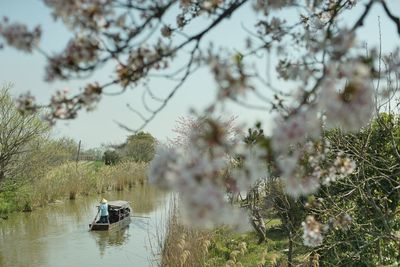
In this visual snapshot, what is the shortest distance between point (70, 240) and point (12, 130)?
3508 millimetres

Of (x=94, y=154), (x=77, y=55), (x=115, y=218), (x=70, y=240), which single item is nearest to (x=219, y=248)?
(x=70, y=240)

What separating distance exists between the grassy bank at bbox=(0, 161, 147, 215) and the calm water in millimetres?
515

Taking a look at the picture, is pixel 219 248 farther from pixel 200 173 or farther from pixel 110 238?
pixel 200 173

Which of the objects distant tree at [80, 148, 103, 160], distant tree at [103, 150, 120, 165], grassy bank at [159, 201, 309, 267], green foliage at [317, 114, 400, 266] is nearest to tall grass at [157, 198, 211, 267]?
grassy bank at [159, 201, 309, 267]

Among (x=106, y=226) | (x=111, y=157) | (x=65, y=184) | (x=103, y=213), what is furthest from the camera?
(x=111, y=157)

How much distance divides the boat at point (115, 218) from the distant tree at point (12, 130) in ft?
9.65

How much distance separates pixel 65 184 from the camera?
2094cm

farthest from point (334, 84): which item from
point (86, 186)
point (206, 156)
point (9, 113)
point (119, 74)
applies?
point (86, 186)

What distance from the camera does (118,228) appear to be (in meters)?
14.4

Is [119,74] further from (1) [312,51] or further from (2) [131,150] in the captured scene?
(2) [131,150]

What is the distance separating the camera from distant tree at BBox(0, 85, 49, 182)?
14.0 m

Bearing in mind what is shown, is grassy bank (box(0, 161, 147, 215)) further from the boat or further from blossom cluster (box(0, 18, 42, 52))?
blossom cluster (box(0, 18, 42, 52))

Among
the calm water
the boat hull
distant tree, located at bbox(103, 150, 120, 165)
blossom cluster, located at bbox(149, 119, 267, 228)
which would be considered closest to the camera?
blossom cluster, located at bbox(149, 119, 267, 228)

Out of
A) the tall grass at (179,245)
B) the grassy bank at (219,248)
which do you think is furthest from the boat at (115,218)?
the tall grass at (179,245)
